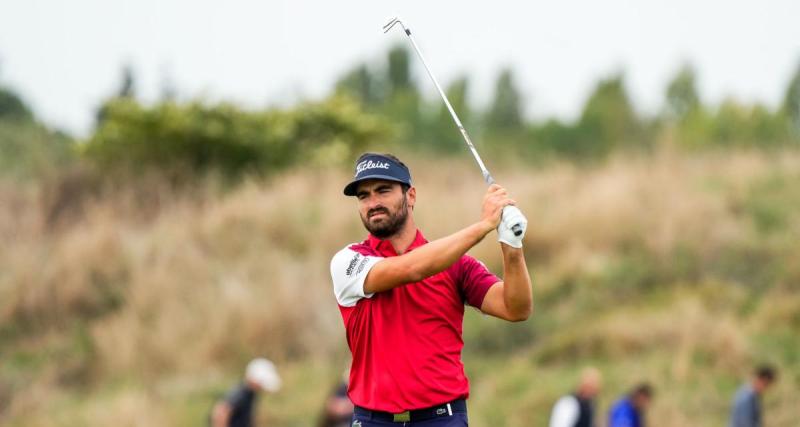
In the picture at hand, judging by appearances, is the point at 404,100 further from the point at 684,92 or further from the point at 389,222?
→ the point at 389,222

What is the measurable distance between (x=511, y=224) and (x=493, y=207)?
14 cm

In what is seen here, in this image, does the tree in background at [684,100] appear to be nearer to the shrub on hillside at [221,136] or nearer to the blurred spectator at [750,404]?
the shrub on hillside at [221,136]

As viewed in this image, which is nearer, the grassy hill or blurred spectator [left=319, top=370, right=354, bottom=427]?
blurred spectator [left=319, top=370, right=354, bottom=427]

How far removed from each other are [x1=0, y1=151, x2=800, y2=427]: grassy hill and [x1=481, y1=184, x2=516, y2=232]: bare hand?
1508 cm

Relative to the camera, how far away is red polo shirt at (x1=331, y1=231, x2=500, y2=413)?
18.6ft

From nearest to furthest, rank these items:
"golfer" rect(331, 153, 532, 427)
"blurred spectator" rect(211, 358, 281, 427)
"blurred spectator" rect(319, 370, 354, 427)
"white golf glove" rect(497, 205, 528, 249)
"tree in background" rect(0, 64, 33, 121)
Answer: "white golf glove" rect(497, 205, 528, 249), "golfer" rect(331, 153, 532, 427), "blurred spectator" rect(211, 358, 281, 427), "blurred spectator" rect(319, 370, 354, 427), "tree in background" rect(0, 64, 33, 121)

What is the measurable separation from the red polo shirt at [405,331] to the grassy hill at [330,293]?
48.2 feet

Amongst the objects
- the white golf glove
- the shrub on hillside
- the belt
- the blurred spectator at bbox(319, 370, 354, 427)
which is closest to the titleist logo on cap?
the white golf glove

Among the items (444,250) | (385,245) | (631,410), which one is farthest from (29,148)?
(444,250)

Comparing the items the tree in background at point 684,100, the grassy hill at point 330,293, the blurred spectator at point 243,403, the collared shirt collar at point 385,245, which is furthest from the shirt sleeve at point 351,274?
the tree in background at point 684,100

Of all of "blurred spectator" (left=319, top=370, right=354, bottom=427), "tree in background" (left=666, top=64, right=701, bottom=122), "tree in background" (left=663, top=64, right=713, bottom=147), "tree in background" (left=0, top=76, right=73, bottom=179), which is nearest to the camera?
"blurred spectator" (left=319, top=370, right=354, bottom=427)

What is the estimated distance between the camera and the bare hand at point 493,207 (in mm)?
5406

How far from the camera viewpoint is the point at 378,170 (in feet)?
18.7

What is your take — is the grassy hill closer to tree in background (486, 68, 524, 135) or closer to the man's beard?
the man's beard
